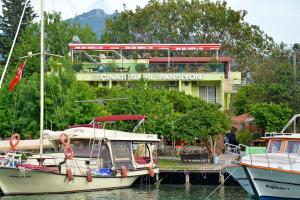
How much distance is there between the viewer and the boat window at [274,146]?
39.4 metres

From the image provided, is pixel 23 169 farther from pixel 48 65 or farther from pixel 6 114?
pixel 48 65

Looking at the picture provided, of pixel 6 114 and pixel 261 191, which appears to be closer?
pixel 261 191

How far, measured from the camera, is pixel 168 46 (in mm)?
71125

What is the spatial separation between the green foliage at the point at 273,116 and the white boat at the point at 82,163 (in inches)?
467

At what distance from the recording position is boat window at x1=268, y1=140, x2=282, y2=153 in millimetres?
39438

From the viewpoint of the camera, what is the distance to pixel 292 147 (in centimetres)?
3872

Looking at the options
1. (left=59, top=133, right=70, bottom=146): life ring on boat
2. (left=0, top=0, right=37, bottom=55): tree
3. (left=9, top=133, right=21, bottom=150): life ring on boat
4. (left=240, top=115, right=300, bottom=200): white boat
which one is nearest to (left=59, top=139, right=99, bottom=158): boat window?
(left=59, top=133, right=70, bottom=146): life ring on boat

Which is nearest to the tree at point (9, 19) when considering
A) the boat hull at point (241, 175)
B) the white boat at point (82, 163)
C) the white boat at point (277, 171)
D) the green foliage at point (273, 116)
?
the green foliage at point (273, 116)

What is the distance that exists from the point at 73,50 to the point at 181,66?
10.7 meters

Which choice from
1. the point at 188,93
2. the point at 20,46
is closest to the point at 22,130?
the point at 188,93

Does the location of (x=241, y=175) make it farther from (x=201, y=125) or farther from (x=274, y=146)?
(x=201, y=125)

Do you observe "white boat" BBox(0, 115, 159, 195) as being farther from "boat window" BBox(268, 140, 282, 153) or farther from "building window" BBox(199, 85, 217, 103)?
"building window" BBox(199, 85, 217, 103)

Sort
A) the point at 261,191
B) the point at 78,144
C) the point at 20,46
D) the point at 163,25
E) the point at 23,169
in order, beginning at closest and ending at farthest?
the point at 261,191 → the point at 23,169 → the point at 78,144 → the point at 20,46 → the point at 163,25

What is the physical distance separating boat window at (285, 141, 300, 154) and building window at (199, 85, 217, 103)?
32006 millimetres
